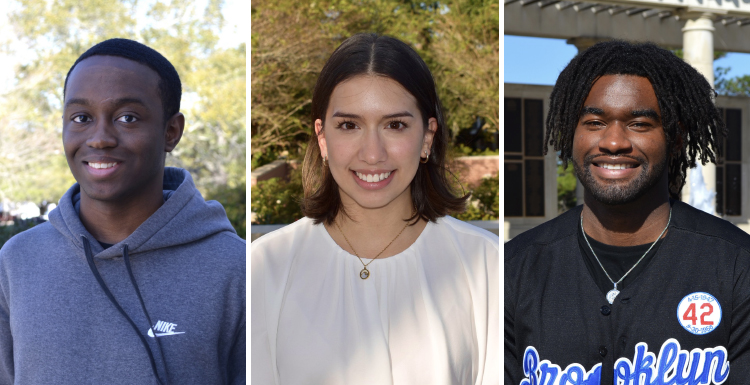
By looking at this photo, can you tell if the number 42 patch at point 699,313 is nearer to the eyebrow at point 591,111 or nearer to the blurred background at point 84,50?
the eyebrow at point 591,111

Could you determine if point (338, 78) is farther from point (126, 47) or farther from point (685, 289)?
point (685, 289)

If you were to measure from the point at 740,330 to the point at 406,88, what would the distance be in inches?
52.2

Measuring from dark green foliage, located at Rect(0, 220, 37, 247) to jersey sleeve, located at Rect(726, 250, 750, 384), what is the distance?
703 centimetres

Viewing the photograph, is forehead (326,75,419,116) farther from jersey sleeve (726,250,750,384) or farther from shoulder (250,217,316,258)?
jersey sleeve (726,250,750,384)

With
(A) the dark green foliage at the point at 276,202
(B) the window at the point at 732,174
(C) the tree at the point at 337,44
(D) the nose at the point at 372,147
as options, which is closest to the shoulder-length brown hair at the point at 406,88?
(D) the nose at the point at 372,147

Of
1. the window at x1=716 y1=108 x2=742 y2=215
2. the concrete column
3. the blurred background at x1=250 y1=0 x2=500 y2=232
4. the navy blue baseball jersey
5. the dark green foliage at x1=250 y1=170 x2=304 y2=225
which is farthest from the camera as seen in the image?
the window at x1=716 y1=108 x2=742 y2=215

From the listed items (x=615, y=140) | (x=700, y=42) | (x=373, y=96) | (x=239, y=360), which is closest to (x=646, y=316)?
(x=615, y=140)

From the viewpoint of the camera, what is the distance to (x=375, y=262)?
7.74 ft

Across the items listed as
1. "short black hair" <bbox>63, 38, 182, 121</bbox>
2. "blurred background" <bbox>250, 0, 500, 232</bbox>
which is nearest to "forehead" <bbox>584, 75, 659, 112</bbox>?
"short black hair" <bbox>63, 38, 182, 121</bbox>

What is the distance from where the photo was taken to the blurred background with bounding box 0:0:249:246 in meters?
13.0

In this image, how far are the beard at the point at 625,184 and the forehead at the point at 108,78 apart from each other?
59.9 inches

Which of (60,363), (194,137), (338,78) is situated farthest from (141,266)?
(194,137)

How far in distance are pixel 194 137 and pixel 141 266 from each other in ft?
38.0

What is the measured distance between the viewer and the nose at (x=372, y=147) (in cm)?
224
